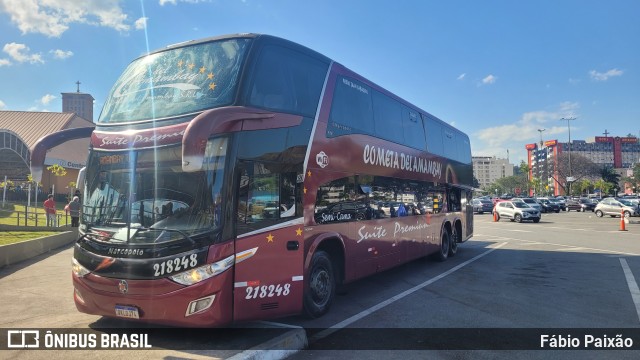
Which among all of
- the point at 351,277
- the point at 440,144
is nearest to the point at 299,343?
the point at 351,277

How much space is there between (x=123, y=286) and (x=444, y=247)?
10.2m

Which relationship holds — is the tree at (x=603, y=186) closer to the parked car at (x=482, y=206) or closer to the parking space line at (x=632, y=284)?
the parked car at (x=482, y=206)

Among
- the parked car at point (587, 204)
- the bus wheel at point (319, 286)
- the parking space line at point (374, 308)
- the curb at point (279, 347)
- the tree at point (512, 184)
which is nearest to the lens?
the curb at point (279, 347)

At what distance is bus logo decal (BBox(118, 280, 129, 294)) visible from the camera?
5.02 metres

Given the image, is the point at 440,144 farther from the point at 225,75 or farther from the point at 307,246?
the point at 225,75

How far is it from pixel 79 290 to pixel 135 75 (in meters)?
3.07

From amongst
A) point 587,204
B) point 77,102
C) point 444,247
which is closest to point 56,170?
point 444,247

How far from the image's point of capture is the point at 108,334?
5695 millimetres

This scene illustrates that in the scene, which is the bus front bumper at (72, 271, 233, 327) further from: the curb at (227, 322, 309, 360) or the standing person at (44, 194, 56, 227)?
the standing person at (44, 194, 56, 227)

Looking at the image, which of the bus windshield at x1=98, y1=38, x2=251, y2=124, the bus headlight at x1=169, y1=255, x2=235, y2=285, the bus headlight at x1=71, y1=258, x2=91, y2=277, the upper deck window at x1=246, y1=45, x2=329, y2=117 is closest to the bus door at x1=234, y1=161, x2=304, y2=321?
the bus headlight at x1=169, y1=255, x2=235, y2=285

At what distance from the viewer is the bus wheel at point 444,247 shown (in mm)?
12891

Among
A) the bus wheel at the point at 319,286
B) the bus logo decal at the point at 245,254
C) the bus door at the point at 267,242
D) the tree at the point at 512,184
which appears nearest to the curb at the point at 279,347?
the bus door at the point at 267,242

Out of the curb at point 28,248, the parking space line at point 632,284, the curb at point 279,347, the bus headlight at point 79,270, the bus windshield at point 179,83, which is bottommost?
the parking space line at point 632,284

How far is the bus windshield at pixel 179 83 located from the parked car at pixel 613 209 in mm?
41435
